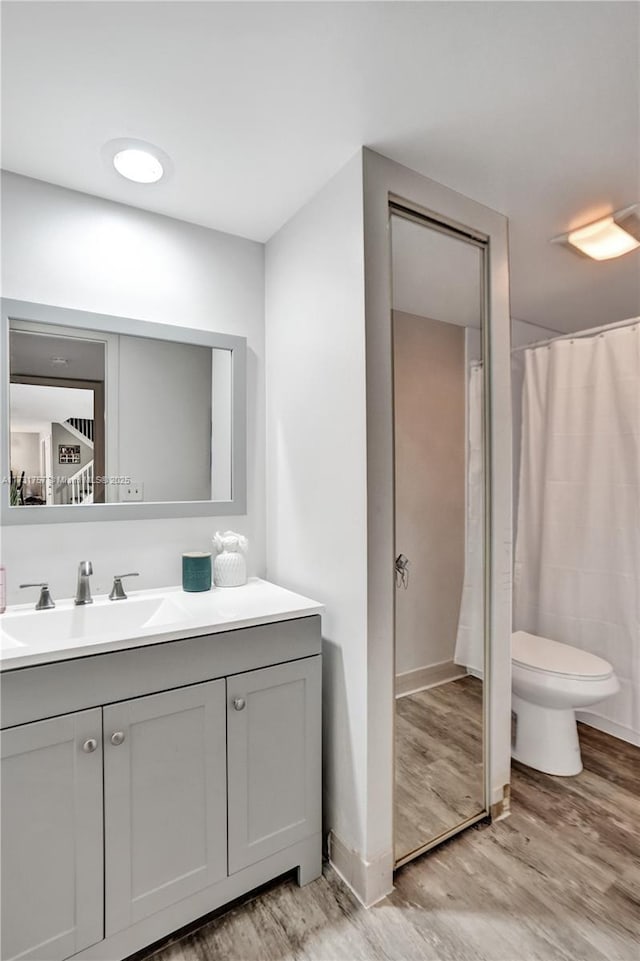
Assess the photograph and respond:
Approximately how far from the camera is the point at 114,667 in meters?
1.23

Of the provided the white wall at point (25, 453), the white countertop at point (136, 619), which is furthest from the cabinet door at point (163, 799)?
the white wall at point (25, 453)

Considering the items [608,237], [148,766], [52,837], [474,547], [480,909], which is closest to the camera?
[52,837]

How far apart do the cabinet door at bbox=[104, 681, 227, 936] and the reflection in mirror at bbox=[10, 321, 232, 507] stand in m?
0.79

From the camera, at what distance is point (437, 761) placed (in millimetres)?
1713

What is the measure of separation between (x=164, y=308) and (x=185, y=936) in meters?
2.04

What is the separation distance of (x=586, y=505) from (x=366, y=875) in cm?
200

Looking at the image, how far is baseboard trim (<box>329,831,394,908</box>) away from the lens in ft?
4.78

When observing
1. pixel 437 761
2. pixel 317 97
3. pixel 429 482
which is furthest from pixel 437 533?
pixel 317 97

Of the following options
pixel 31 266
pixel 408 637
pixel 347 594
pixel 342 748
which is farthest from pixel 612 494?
pixel 31 266

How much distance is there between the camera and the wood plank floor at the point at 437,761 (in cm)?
158

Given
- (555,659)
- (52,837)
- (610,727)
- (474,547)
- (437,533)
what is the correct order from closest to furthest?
(52,837)
(437,533)
(474,547)
(555,659)
(610,727)

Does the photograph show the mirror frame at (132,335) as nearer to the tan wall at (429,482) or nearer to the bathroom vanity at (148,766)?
the bathroom vanity at (148,766)

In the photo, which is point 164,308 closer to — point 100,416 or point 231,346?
point 231,346

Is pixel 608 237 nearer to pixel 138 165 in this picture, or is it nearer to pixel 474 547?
pixel 474 547
